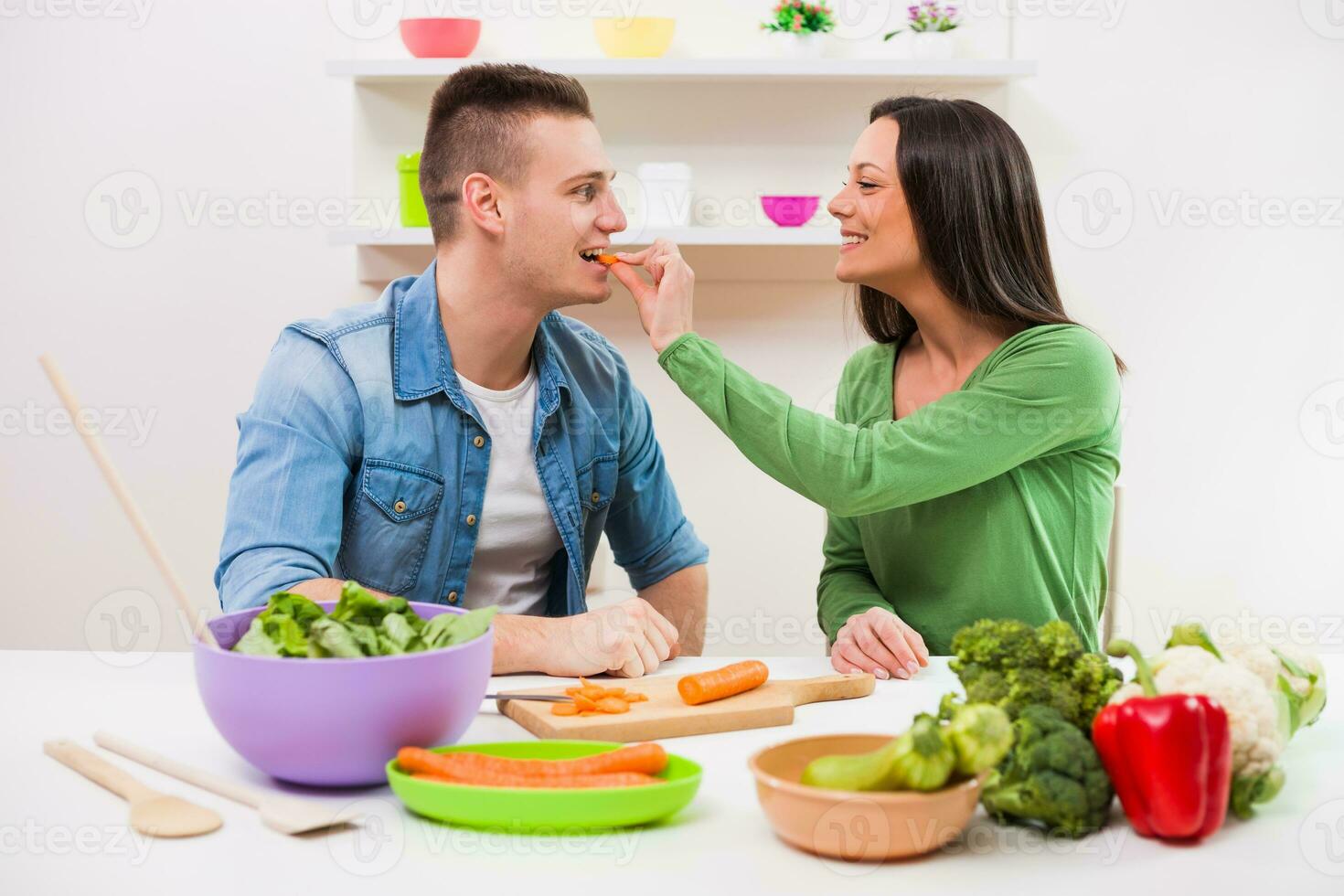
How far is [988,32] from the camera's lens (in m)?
3.00

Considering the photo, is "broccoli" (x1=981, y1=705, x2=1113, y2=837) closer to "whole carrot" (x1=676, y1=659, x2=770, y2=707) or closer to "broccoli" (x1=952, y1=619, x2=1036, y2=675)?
"broccoli" (x1=952, y1=619, x2=1036, y2=675)

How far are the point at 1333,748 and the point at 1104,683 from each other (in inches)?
13.8

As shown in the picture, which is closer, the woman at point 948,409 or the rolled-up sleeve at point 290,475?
the rolled-up sleeve at point 290,475

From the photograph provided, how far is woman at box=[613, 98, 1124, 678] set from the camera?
5.34 feet

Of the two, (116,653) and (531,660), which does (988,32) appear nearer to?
(531,660)

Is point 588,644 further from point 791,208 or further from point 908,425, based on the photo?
point 791,208

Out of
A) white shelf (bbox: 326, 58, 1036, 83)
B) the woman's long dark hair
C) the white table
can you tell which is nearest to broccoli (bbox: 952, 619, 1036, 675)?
the white table

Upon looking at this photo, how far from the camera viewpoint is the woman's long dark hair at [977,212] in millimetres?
1771

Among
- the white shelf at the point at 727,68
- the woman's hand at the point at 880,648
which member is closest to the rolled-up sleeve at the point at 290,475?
the woman's hand at the point at 880,648

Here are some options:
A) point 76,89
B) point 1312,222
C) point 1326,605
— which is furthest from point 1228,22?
point 76,89

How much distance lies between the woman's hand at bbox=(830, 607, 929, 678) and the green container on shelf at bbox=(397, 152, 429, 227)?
172cm

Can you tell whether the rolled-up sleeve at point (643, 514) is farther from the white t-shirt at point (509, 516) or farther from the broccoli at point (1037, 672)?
the broccoli at point (1037, 672)

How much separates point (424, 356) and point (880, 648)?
0.73 meters

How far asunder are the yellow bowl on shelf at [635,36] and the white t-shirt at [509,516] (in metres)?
1.32
